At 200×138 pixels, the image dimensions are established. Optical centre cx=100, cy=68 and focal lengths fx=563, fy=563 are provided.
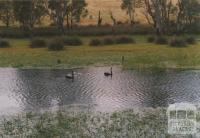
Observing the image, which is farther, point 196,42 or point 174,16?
point 174,16

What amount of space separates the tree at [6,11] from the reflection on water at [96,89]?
34.0 m

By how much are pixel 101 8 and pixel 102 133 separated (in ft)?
252

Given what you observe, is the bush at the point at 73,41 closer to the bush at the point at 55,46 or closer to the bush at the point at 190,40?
the bush at the point at 55,46

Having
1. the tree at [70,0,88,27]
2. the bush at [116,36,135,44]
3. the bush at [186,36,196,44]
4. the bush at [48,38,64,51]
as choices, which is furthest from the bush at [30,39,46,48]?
the bush at [186,36,196,44]

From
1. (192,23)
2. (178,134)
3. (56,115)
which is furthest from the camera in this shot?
(192,23)

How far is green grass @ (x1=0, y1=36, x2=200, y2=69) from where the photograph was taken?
6519cm

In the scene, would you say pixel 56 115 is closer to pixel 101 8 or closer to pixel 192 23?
pixel 192 23

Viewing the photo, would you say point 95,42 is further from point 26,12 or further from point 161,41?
point 26,12

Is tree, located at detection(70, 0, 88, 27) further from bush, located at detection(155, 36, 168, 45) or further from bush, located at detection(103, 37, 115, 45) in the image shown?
bush, located at detection(155, 36, 168, 45)

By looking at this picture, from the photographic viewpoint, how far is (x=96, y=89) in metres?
51.1

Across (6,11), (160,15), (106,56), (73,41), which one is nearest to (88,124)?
(106,56)

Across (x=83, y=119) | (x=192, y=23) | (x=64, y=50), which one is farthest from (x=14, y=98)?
(x=192, y=23)

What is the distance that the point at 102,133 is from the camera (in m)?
35.3

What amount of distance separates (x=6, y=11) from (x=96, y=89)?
48.3 m
